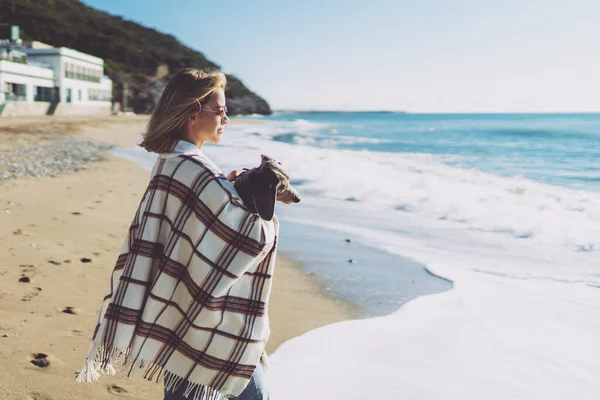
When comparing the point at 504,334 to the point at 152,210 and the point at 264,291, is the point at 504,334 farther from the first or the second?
the point at 152,210

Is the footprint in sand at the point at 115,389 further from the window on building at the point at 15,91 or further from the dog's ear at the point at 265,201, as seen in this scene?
the window on building at the point at 15,91

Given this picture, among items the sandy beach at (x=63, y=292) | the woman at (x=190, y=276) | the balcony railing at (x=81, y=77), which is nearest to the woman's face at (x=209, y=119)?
the woman at (x=190, y=276)

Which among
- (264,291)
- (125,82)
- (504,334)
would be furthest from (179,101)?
(125,82)

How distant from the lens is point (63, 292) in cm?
411

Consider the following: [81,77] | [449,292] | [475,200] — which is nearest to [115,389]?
[449,292]

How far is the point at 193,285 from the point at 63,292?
115 inches

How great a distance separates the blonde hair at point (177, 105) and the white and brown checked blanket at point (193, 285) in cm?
6

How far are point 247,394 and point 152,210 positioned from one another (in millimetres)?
705

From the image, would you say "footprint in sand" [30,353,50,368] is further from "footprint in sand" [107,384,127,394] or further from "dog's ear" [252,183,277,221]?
"dog's ear" [252,183,277,221]

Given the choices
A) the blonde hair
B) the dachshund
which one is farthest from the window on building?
the dachshund

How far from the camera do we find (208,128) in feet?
5.96

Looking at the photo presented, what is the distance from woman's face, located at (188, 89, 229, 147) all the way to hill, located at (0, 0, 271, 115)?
6886 centimetres

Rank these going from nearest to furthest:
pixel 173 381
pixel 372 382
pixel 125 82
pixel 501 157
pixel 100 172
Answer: pixel 173 381
pixel 372 382
pixel 100 172
pixel 501 157
pixel 125 82

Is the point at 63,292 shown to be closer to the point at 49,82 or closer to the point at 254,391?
the point at 254,391
